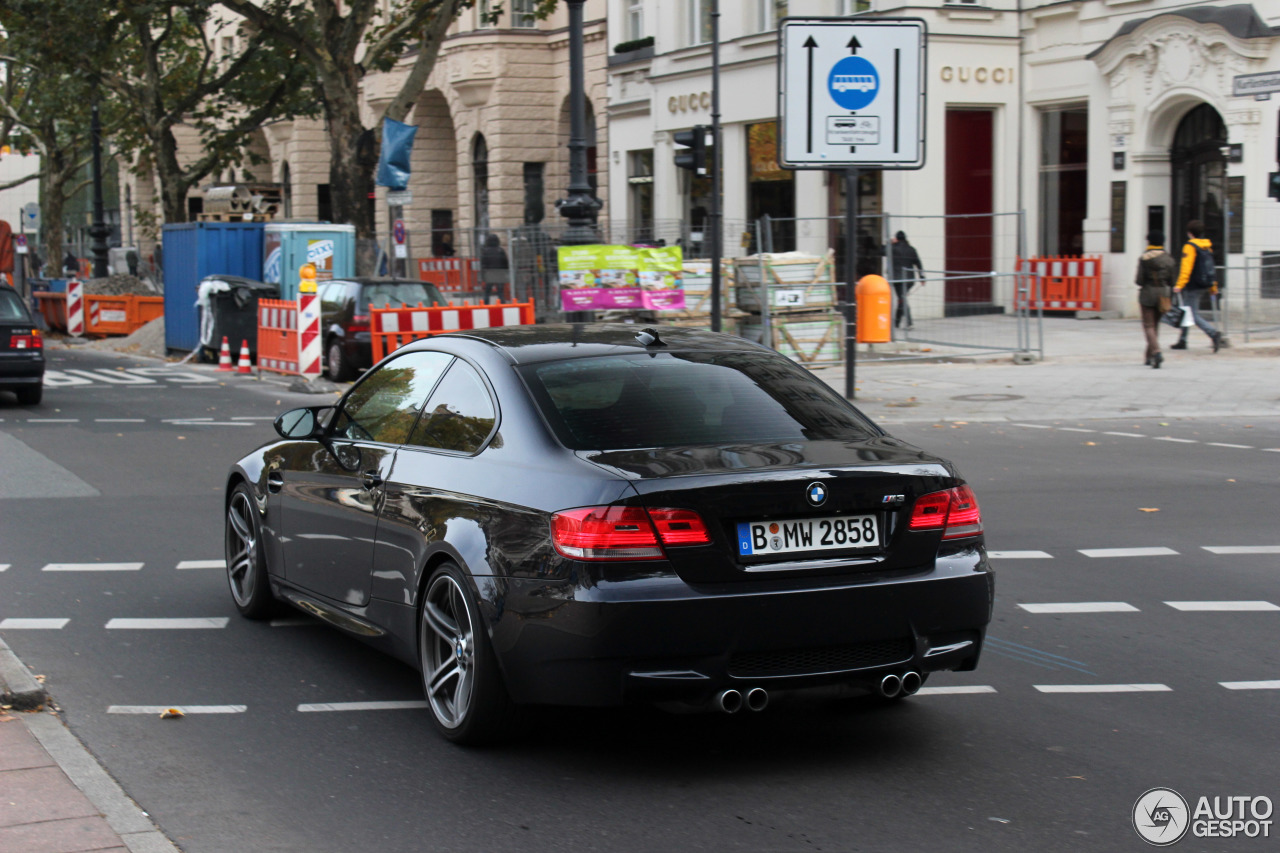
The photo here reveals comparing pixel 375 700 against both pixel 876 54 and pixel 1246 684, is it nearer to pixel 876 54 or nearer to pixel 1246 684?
pixel 1246 684

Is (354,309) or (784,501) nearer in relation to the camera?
(784,501)

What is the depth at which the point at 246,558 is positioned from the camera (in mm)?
7234

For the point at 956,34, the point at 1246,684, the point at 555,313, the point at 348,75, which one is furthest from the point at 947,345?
the point at 1246,684

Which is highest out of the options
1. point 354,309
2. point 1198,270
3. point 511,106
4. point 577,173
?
point 511,106

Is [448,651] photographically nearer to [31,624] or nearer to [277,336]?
[31,624]

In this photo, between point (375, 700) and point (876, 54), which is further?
point (876, 54)

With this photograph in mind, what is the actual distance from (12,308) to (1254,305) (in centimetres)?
1694

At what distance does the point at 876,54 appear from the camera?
648 inches

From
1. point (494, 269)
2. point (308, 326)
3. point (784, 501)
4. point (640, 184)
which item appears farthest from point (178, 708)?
point (640, 184)

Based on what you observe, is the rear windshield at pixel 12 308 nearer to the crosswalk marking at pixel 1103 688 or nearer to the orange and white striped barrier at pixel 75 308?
the crosswalk marking at pixel 1103 688

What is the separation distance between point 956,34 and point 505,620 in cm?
2663

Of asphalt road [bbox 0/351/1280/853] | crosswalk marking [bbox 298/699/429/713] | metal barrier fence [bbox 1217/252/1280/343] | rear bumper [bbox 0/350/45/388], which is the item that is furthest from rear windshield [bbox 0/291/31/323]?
metal barrier fence [bbox 1217/252/1280/343]

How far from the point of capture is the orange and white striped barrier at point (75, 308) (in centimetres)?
3334

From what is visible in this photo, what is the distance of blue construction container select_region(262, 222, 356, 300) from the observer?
26031mm
